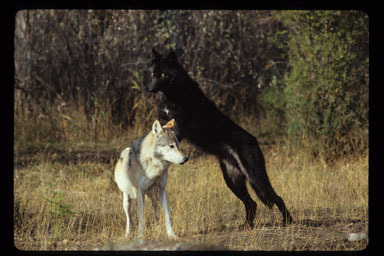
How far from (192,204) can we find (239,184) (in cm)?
82

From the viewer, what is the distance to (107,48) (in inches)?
477

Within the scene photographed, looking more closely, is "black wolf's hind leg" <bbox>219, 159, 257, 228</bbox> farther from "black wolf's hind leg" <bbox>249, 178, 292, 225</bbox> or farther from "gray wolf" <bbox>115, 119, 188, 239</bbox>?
"gray wolf" <bbox>115, 119, 188, 239</bbox>

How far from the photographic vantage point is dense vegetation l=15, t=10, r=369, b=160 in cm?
965

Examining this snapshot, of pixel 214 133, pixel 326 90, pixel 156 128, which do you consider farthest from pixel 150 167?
pixel 326 90

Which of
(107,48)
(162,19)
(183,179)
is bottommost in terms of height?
(183,179)

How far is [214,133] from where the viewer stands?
248 inches

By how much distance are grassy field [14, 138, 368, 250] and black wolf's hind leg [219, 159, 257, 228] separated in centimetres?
27

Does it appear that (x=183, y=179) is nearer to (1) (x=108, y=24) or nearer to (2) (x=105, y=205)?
(2) (x=105, y=205)

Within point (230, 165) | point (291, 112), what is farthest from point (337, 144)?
point (230, 165)

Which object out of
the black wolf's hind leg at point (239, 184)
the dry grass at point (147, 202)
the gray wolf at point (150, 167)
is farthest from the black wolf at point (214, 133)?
the gray wolf at point (150, 167)

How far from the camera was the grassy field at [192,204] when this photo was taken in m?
5.56

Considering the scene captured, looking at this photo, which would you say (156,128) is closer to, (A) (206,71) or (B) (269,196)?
(B) (269,196)

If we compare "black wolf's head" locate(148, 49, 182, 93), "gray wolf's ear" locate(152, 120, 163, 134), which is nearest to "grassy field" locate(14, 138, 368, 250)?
"gray wolf's ear" locate(152, 120, 163, 134)

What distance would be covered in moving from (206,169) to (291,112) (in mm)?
2413
